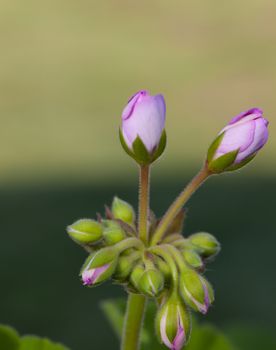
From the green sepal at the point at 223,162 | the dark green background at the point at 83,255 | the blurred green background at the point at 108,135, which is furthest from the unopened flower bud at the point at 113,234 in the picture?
the dark green background at the point at 83,255

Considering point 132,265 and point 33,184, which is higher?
point 132,265

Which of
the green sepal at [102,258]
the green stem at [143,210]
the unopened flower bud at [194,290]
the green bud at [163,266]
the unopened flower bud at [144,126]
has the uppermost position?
the unopened flower bud at [144,126]

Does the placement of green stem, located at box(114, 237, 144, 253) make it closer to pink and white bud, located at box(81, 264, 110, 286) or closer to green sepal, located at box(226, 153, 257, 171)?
pink and white bud, located at box(81, 264, 110, 286)

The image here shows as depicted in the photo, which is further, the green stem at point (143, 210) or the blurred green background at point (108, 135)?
the blurred green background at point (108, 135)

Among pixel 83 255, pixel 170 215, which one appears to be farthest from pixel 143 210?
pixel 83 255

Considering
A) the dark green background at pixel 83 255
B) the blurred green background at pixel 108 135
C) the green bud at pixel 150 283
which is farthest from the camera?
the blurred green background at pixel 108 135

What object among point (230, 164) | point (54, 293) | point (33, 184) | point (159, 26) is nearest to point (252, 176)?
point (33, 184)

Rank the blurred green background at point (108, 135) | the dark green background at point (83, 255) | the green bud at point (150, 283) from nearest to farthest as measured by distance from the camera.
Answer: the green bud at point (150, 283), the dark green background at point (83, 255), the blurred green background at point (108, 135)

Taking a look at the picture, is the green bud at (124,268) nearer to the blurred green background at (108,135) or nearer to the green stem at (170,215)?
the green stem at (170,215)

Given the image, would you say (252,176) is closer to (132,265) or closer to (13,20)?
(13,20)
